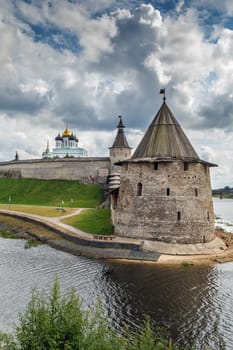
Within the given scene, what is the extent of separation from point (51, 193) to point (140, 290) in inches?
1672

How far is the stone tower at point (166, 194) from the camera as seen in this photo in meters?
24.1

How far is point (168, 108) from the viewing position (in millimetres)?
27719

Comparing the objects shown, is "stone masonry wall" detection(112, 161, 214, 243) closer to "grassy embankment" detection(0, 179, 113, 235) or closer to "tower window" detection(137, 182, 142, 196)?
"tower window" detection(137, 182, 142, 196)

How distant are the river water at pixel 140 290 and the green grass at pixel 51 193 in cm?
2786

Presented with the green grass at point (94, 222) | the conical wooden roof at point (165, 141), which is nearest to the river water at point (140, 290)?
the green grass at point (94, 222)

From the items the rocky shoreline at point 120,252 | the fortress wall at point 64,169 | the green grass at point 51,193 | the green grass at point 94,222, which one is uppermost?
the fortress wall at point 64,169

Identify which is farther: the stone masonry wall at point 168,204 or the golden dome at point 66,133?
the golden dome at point 66,133

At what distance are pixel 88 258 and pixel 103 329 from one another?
15264 mm

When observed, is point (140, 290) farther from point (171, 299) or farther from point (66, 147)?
point (66, 147)

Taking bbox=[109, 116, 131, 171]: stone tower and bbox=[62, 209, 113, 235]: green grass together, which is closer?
bbox=[62, 209, 113, 235]: green grass

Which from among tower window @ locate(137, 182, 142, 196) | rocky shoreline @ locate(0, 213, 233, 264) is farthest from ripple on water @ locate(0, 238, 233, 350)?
tower window @ locate(137, 182, 142, 196)

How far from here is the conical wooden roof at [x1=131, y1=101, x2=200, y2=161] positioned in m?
25.0

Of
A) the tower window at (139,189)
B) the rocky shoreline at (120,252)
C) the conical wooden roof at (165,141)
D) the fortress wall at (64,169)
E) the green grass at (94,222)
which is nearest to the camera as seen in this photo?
the rocky shoreline at (120,252)

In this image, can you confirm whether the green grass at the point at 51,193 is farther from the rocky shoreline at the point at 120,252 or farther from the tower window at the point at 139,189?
the tower window at the point at 139,189
